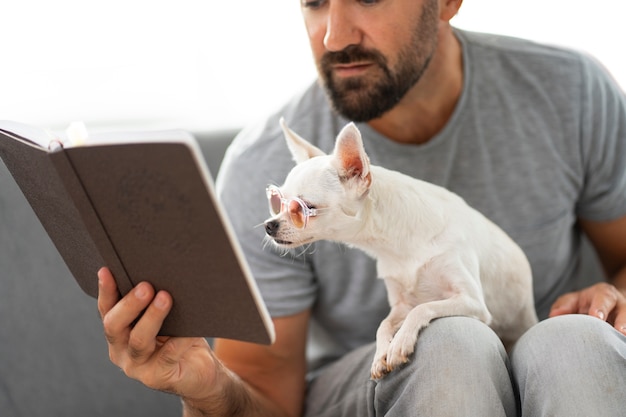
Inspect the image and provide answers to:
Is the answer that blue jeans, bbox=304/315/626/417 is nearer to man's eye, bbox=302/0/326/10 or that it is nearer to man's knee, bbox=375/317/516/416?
man's knee, bbox=375/317/516/416

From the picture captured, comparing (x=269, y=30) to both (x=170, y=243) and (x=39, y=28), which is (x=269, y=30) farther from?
Result: (x=170, y=243)

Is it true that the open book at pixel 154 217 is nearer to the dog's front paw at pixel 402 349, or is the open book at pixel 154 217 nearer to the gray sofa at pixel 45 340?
the dog's front paw at pixel 402 349

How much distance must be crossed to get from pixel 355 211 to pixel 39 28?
4.90 feet

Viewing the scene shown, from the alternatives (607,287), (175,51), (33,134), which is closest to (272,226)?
(33,134)

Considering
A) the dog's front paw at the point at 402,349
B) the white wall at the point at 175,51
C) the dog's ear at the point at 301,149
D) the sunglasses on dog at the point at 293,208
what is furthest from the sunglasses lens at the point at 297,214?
the white wall at the point at 175,51

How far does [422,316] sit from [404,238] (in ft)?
0.45

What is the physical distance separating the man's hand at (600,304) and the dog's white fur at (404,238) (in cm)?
15

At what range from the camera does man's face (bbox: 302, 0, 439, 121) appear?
1.34 m

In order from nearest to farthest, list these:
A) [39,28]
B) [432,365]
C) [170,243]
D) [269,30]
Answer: [170,243] → [432,365] → [39,28] → [269,30]

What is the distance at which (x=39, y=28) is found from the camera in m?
2.27

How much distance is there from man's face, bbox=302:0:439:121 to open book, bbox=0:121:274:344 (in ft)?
1.62

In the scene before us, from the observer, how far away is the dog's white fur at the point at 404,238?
1.13 metres

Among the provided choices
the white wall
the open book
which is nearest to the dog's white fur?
the open book

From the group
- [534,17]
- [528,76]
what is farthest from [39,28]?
[534,17]
